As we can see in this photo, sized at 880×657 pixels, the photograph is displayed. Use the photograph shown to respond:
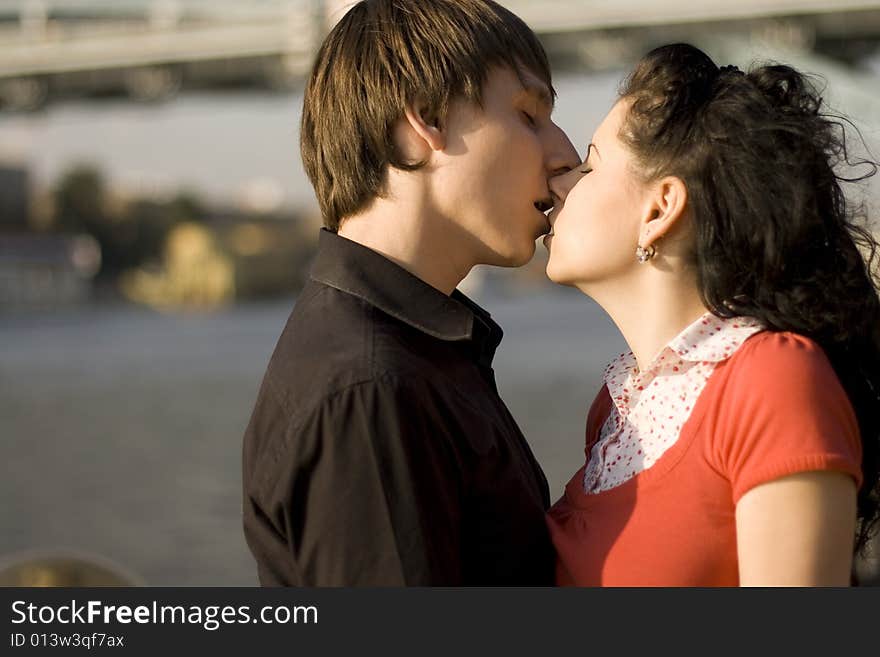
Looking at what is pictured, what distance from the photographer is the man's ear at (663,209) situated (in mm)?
1176

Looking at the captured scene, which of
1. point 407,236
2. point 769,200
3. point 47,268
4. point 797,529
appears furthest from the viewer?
point 47,268

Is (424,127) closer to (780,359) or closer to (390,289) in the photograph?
(390,289)

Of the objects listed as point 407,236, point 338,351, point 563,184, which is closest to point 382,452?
point 338,351

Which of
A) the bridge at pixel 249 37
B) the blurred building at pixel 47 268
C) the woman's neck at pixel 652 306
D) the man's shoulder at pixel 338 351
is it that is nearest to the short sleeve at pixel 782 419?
the woman's neck at pixel 652 306

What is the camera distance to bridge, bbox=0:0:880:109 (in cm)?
890

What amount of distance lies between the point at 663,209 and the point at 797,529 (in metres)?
0.32

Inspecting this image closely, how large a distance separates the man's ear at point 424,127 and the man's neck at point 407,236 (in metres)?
0.06

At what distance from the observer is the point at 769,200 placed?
113 cm

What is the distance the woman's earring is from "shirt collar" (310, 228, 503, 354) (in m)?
0.16

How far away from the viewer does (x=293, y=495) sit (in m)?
1.06

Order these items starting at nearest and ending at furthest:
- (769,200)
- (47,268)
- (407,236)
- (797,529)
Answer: (797,529), (769,200), (407,236), (47,268)

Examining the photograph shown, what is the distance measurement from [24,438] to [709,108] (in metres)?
20.1

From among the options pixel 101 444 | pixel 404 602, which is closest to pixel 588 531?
pixel 404 602

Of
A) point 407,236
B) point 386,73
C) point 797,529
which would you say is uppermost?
point 386,73
